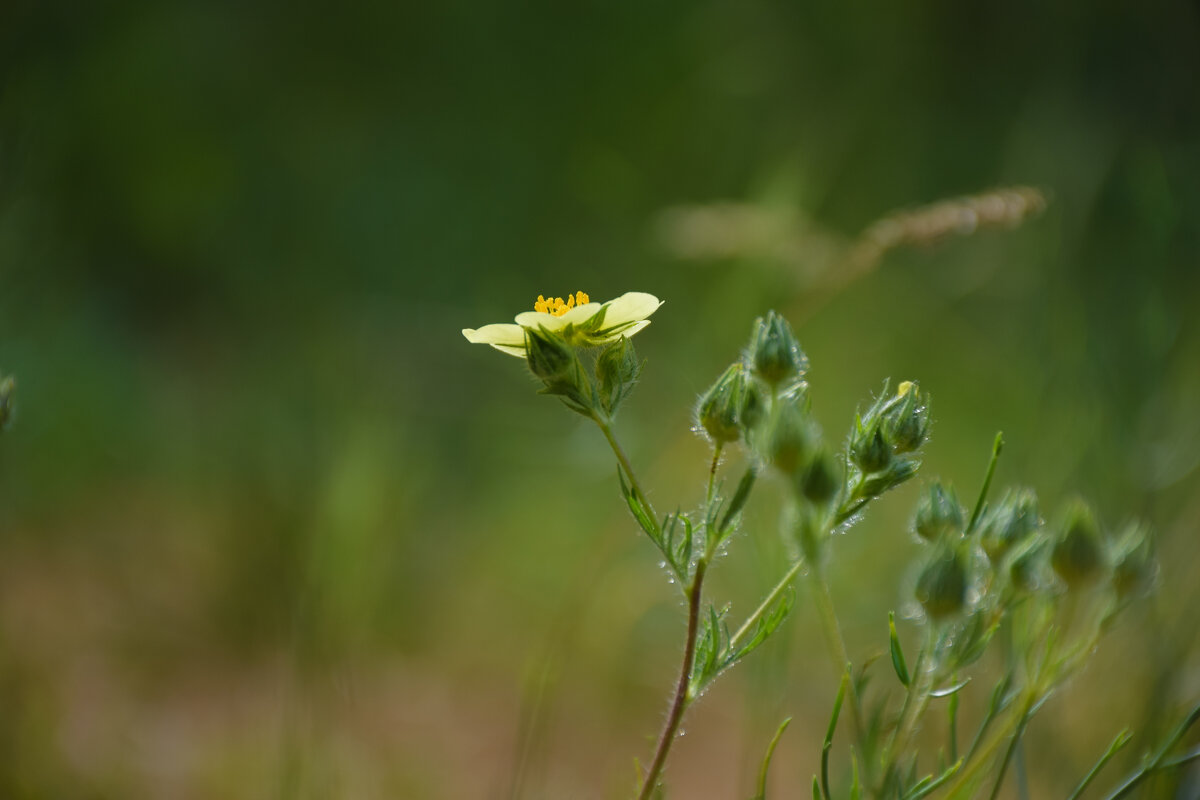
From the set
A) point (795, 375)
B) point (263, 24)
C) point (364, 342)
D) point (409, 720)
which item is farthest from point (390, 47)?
point (795, 375)

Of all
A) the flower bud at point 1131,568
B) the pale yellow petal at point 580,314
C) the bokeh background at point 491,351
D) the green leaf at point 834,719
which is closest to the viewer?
the green leaf at point 834,719

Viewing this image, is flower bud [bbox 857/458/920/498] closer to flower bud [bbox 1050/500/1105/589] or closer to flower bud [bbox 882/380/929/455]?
flower bud [bbox 882/380/929/455]

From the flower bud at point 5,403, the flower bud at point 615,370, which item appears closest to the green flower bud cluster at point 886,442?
the flower bud at point 615,370

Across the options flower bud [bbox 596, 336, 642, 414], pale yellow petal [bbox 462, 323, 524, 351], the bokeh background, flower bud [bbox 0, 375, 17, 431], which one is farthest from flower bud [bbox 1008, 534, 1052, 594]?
flower bud [bbox 0, 375, 17, 431]

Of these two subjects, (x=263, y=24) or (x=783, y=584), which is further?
(x=263, y=24)

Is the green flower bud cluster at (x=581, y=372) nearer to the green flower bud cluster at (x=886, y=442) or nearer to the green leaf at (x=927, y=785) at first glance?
the green flower bud cluster at (x=886, y=442)

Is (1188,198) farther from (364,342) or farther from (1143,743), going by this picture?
(364,342)

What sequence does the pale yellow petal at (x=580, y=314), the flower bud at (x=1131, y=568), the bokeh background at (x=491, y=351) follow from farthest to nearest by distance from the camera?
the bokeh background at (x=491, y=351)
the pale yellow petal at (x=580, y=314)
the flower bud at (x=1131, y=568)
